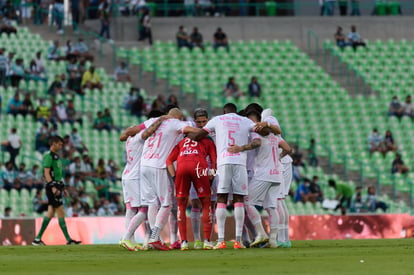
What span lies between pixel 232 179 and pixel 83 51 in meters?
21.1

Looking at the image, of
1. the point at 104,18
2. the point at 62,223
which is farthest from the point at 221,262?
the point at 104,18

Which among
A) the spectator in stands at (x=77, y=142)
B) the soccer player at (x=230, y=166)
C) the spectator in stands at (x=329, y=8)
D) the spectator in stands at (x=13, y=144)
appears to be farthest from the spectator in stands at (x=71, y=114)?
the soccer player at (x=230, y=166)

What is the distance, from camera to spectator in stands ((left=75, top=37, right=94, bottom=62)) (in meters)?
37.8

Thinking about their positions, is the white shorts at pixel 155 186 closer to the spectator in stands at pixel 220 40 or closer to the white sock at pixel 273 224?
the white sock at pixel 273 224

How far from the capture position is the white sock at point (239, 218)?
1771 cm

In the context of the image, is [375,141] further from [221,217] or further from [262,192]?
[221,217]

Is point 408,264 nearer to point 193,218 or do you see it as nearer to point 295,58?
point 193,218

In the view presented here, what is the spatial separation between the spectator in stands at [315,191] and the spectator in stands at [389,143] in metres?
4.39

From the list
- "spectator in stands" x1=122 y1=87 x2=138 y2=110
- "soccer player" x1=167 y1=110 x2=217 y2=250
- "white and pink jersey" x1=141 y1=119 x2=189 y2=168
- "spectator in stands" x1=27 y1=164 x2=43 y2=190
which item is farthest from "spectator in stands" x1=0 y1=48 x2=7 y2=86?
"soccer player" x1=167 y1=110 x2=217 y2=250

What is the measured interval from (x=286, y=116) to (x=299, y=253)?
20913 mm

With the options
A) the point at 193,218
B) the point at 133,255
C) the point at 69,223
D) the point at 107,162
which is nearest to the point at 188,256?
the point at 133,255

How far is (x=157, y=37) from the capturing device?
41812 mm

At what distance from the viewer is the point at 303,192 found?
31.4 meters

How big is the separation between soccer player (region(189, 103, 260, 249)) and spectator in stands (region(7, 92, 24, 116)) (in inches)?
646
